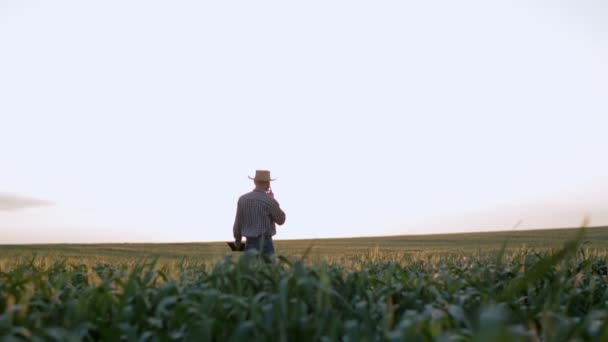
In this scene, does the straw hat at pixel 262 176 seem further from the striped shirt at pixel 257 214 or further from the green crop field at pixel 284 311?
the green crop field at pixel 284 311

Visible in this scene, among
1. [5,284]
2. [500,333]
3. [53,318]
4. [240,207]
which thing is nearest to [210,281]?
[53,318]

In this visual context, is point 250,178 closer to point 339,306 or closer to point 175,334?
point 339,306

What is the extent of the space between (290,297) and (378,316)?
0.66 m

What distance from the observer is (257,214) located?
1436 cm

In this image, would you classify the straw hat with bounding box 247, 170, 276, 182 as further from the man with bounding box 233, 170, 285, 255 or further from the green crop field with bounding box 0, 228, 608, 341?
the green crop field with bounding box 0, 228, 608, 341

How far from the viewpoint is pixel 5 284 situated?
5.07 m

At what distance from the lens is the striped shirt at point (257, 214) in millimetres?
14352

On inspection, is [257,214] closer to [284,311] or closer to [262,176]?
[262,176]

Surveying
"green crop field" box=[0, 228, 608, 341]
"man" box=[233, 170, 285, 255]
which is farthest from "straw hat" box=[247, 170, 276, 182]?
"green crop field" box=[0, 228, 608, 341]

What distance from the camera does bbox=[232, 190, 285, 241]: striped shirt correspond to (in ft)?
47.1

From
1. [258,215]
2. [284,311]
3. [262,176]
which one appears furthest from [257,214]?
[284,311]

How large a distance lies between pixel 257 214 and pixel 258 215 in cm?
3

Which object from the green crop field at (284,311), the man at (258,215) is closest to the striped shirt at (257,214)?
the man at (258,215)

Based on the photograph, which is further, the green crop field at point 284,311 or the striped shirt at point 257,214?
the striped shirt at point 257,214
